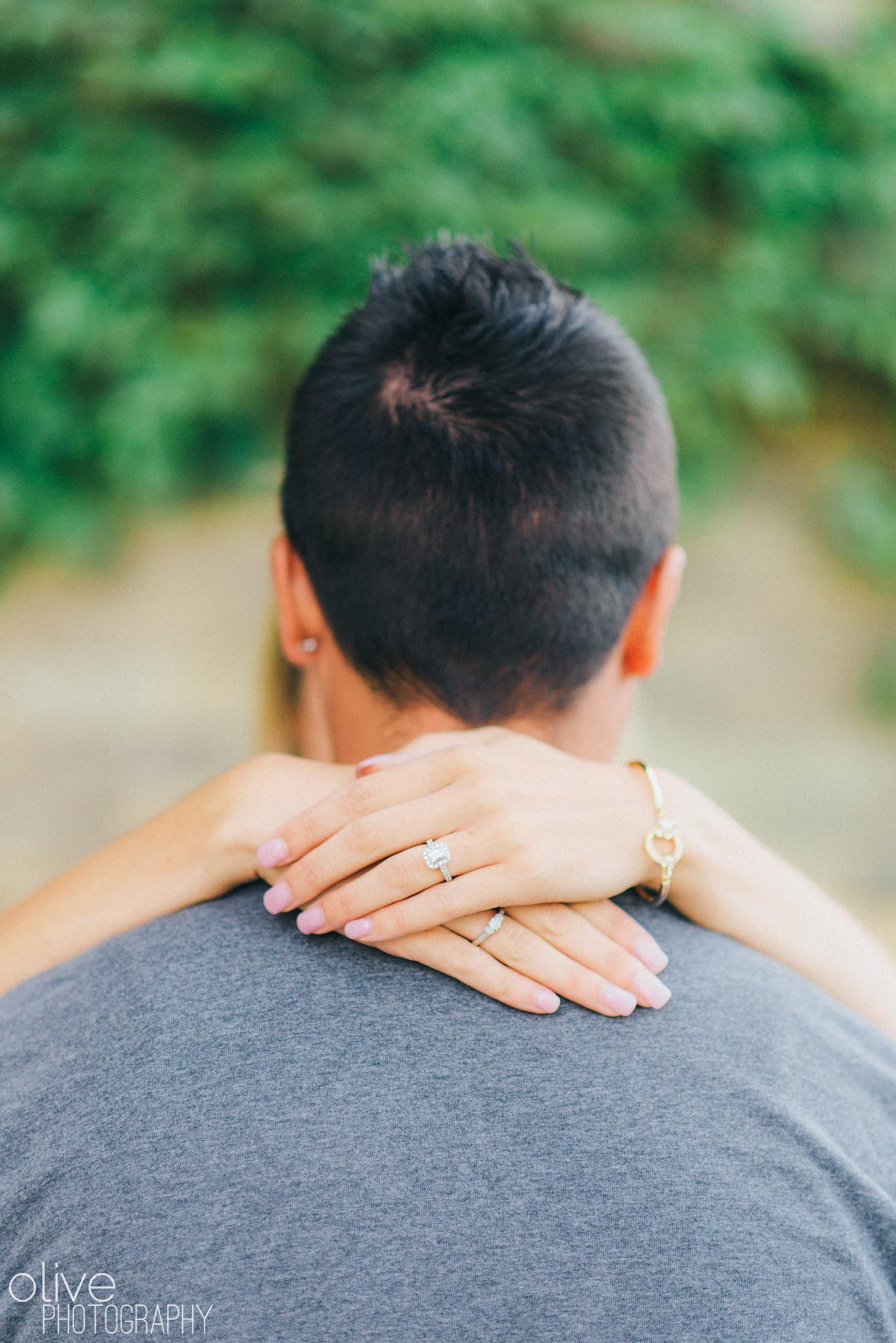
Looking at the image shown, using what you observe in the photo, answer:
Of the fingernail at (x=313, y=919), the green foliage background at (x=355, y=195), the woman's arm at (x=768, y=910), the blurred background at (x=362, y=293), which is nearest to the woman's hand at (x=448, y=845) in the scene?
the fingernail at (x=313, y=919)

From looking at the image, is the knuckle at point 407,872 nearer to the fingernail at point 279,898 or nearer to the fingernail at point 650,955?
the fingernail at point 279,898

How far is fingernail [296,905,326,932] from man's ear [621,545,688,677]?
21.9 inches

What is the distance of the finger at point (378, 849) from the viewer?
3.77 ft

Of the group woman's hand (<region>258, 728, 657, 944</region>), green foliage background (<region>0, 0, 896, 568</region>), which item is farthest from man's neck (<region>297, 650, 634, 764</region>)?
green foliage background (<region>0, 0, 896, 568</region>)

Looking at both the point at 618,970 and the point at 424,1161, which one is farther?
the point at 618,970

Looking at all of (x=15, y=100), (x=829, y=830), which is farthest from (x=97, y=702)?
(x=829, y=830)

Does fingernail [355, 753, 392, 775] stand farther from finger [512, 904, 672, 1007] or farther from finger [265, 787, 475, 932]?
finger [512, 904, 672, 1007]

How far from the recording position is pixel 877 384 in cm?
525

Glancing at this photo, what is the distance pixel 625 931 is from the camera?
3.93ft

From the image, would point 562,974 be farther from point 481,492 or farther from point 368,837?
point 481,492

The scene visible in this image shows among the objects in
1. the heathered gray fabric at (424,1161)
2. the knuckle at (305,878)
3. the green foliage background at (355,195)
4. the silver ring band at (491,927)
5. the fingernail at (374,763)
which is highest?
the green foliage background at (355,195)

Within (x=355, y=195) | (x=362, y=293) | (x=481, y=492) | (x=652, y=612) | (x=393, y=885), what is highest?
(x=355, y=195)

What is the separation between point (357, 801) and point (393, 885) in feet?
0.35

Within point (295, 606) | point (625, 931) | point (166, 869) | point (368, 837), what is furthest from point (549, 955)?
point (295, 606)
